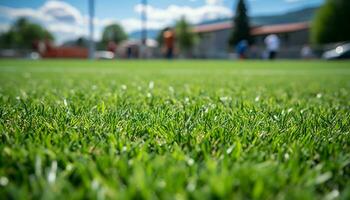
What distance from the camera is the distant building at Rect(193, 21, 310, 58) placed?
5843 centimetres

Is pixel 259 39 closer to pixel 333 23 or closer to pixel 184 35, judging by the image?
pixel 184 35

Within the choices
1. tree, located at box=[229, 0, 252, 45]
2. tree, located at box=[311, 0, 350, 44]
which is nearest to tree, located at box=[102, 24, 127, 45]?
tree, located at box=[229, 0, 252, 45]

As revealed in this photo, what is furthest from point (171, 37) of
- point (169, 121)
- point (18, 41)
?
point (18, 41)

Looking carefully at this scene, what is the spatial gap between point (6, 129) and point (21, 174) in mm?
577

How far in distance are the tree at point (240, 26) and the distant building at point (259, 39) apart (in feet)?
6.35

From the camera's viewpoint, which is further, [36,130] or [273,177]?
[36,130]

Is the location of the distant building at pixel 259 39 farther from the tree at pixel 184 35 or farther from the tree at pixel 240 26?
the tree at pixel 184 35

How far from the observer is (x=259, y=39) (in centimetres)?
6812

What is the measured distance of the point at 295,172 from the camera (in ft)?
2.86

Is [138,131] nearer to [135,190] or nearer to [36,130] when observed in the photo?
[36,130]

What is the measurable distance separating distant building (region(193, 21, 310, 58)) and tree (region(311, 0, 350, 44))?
4.62 metres

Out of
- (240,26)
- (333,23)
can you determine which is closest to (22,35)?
(240,26)

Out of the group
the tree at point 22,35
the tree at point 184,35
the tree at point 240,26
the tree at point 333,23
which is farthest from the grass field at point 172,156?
the tree at point 22,35

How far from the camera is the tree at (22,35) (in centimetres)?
8412
